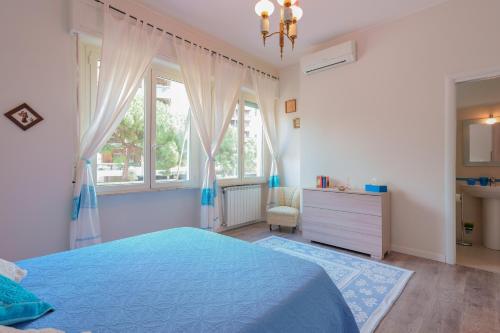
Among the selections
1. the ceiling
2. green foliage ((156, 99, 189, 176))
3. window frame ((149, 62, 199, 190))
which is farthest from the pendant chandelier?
green foliage ((156, 99, 189, 176))

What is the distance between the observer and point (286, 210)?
154 inches

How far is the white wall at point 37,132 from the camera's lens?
2064 millimetres

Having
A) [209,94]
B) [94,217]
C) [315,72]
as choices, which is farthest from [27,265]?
[315,72]

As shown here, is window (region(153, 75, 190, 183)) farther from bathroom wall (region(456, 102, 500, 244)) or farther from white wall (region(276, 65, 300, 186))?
bathroom wall (region(456, 102, 500, 244))

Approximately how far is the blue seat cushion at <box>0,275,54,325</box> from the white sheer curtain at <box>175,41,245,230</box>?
7.96ft

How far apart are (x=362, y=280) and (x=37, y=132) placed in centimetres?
330

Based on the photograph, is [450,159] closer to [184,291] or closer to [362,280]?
[362,280]

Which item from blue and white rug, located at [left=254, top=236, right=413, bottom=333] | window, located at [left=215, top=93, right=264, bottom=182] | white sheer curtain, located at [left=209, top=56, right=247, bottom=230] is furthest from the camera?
window, located at [left=215, top=93, right=264, bottom=182]

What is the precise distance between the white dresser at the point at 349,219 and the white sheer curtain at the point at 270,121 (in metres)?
0.98

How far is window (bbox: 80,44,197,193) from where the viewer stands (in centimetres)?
264

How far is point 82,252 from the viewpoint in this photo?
4.91ft

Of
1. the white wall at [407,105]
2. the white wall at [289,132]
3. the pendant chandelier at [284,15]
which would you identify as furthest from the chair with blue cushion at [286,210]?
the pendant chandelier at [284,15]

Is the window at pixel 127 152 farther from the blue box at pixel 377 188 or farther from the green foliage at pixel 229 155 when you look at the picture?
the blue box at pixel 377 188

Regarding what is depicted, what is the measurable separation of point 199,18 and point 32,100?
2044mm
